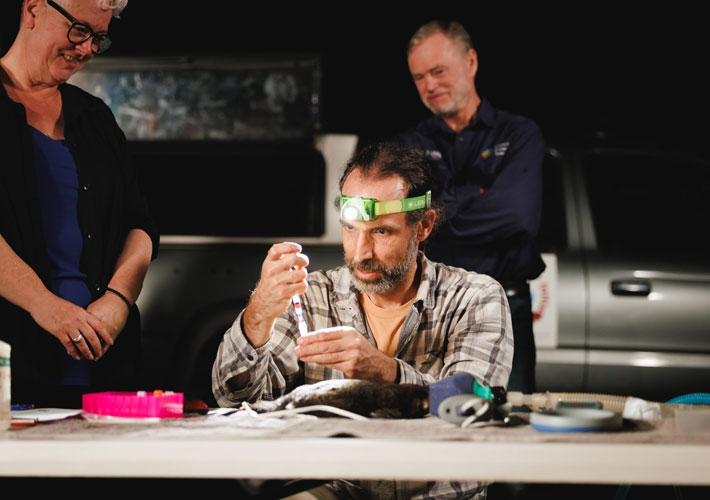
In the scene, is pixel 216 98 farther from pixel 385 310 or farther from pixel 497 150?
pixel 385 310

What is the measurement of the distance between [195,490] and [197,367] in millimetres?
1787

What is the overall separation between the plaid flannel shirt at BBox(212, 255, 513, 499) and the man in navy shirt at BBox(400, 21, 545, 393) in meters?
0.49

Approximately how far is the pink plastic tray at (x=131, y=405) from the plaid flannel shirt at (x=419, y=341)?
0.36 metres

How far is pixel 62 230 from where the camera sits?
2439 millimetres

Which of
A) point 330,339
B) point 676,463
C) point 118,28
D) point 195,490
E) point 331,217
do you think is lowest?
point 195,490

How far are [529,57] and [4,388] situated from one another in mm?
5273

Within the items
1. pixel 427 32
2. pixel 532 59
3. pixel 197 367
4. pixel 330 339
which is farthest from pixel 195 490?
pixel 532 59

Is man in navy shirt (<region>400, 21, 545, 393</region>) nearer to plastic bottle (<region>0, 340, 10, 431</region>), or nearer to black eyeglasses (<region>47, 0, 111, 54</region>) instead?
black eyeglasses (<region>47, 0, 111, 54</region>)

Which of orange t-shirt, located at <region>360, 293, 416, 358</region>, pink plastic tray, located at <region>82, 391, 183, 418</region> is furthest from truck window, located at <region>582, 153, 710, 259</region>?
pink plastic tray, located at <region>82, 391, 183, 418</region>

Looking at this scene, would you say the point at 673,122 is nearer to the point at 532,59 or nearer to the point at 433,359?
the point at 532,59

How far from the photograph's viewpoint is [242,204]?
4270 millimetres

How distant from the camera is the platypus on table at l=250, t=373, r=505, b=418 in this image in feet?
5.86

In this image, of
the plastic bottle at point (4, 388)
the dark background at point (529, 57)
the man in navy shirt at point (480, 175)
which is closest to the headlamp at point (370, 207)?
the man in navy shirt at point (480, 175)

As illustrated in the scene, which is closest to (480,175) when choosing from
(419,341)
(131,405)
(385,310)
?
(385,310)
